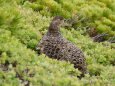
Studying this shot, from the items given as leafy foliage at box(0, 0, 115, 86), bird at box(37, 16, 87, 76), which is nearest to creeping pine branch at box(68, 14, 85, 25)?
leafy foliage at box(0, 0, 115, 86)

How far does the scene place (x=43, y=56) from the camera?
15.1 feet

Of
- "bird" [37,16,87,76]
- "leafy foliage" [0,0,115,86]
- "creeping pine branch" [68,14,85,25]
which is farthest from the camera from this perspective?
"creeping pine branch" [68,14,85,25]

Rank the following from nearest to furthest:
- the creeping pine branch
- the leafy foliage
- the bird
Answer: the leafy foliage
the bird
the creeping pine branch

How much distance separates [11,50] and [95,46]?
3.97 m

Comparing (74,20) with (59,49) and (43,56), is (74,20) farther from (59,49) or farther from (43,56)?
(43,56)

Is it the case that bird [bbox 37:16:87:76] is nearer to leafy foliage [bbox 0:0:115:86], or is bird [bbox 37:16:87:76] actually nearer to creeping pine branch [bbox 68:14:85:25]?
leafy foliage [bbox 0:0:115:86]

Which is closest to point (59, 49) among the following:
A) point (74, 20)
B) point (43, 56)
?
point (43, 56)

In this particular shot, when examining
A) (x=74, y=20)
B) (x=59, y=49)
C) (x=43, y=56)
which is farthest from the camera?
(x=74, y=20)

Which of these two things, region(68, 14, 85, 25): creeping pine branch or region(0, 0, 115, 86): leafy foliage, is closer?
region(0, 0, 115, 86): leafy foliage

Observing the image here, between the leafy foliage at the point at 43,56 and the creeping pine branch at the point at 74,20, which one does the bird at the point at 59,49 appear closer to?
the leafy foliage at the point at 43,56

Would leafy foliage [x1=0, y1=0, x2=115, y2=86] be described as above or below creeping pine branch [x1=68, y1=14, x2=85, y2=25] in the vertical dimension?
above

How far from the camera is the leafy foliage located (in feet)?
12.0

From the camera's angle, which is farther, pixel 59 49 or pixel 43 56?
pixel 59 49

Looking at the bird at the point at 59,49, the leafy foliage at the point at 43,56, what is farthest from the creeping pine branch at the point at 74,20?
the bird at the point at 59,49
